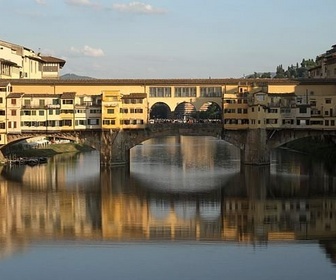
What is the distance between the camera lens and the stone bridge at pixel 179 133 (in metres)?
42.0

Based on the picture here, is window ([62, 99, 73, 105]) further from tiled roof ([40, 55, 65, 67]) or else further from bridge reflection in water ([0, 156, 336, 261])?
tiled roof ([40, 55, 65, 67])

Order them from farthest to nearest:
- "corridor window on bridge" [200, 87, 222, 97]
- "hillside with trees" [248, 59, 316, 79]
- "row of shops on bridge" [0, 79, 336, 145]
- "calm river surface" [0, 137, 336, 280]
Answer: "hillside with trees" [248, 59, 316, 79] < "corridor window on bridge" [200, 87, 222, 97] < "row of shops on bridge" [0, 79, 336, 145] < "calm river surface" [0, 137, 336, 280]

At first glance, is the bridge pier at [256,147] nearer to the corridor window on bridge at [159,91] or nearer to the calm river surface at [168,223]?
the calm river surface at [168,223]

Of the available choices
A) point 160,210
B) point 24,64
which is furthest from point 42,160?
point 160,210

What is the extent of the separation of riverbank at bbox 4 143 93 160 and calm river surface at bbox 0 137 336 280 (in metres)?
6.51

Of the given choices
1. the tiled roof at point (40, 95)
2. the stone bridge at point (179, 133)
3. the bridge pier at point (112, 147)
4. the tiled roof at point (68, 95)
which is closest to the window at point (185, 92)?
the stone bridge at point (179, 133)

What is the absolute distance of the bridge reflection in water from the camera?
2236 centimetres

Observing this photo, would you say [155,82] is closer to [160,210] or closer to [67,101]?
[67,101]

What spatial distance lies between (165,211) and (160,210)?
32 centimetres

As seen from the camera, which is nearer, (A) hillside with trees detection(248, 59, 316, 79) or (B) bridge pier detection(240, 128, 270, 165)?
(B) bridge pier detection(240, 128, 270, 165)

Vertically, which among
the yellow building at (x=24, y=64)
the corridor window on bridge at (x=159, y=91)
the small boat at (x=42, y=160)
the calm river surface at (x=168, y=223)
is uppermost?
the yellow building at (x=24, y=64)

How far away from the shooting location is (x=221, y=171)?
133 ft

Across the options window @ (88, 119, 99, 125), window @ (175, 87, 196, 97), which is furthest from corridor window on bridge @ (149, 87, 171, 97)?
window @ (88, 119, 99, 125)

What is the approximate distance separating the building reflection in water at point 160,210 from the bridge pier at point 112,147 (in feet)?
13.1
